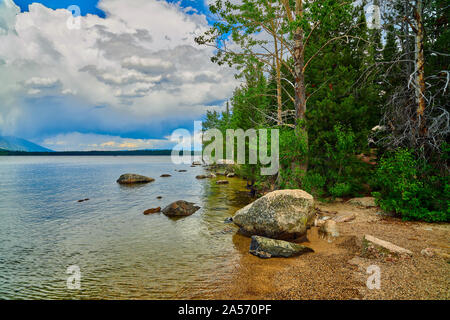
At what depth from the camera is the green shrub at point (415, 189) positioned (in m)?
10.1

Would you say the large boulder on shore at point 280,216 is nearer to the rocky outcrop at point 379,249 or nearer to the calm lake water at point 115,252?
the calm lake water at point 115,252

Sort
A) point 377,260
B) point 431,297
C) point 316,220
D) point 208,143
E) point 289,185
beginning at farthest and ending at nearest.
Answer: point 208,143, point 289,185, point 316,220, point 377,260, point 431,297

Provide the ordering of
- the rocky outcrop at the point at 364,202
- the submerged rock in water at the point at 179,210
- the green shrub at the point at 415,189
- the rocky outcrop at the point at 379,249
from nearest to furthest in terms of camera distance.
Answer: the rocky outcrop at the point at 379,249, the green shrub at the point at 415,189, the rocky outcrop at the point at 364,202, the submerged rock in water at the point at 179,210

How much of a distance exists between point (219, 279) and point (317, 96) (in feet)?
48.2

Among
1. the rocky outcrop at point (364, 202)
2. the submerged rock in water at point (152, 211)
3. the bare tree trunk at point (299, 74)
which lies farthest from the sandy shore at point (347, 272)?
the submerged rock in water at point (152, 211)

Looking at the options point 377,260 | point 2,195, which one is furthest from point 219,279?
point 2,195

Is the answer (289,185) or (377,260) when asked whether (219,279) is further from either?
(289,185)

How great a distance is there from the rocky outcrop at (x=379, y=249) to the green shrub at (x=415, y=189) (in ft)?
12.2

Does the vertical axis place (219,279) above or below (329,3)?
below

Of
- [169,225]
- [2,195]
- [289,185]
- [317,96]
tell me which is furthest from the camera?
[2,195]

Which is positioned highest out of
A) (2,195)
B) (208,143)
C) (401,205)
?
(208,143)

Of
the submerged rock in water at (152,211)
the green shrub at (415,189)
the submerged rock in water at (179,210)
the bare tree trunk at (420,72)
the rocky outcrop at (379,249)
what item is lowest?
the submerged rock in water at (152,211)

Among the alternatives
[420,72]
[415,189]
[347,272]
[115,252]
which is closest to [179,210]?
[115,252]

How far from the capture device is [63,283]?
7.49 metres
